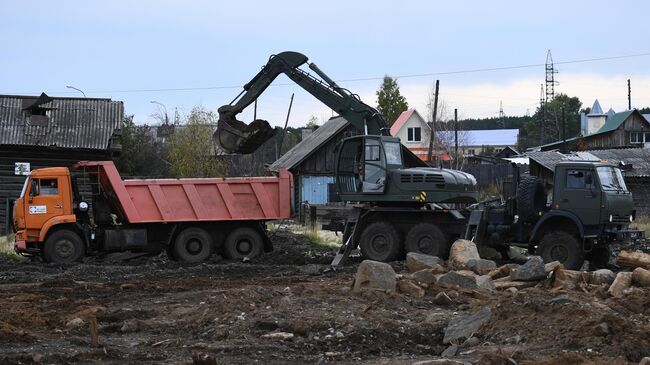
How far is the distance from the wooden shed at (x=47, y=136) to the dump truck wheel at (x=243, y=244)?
13764 millimetres

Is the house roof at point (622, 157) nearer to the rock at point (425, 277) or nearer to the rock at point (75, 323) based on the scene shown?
the rock at point (425, 277)

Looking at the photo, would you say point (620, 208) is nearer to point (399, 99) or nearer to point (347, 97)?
point (347, 97)

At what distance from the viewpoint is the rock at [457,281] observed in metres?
15.4

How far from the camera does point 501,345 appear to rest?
10.7 meters

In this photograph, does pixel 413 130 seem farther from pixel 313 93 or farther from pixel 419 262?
pixel 419 262

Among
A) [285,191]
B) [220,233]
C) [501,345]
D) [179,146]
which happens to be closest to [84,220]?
[220,233]

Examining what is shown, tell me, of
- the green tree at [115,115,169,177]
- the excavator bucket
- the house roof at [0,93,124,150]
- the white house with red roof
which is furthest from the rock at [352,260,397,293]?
the white house with red roof

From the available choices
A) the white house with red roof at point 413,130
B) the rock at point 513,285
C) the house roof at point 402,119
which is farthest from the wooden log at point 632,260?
the white house with red roof at point 413,130

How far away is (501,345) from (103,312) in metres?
5.99

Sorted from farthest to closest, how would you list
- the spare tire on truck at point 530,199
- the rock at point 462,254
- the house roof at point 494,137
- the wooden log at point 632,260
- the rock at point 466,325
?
the house roof at point 494,137 → the spare tire on truck at point 530,199 → the wooden log at point 632,260 → the rock at point 462,254 → the rock at point 466,325

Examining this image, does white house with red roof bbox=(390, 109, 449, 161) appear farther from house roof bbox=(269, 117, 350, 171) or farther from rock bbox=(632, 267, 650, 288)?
rock bbox=(632, 267, 650, 288)

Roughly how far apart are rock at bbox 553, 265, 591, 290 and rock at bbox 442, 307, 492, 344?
432 centimetres

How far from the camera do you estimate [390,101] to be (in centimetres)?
8325

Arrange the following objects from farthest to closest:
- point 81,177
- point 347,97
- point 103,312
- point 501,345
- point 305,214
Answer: point 305,214
point 347,97
point 81,177
point 103,312
point 501,345
